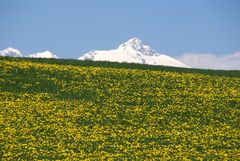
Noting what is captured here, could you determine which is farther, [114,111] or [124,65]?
[124,65]

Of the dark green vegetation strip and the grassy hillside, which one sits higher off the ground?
the dark green vegetation strip

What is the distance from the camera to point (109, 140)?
31.4 meters

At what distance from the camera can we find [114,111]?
37281 mm

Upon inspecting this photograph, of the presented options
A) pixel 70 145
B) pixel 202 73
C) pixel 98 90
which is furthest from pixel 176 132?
pixel 202 73

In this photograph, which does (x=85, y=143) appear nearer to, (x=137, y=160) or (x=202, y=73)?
(x=137, y=160)

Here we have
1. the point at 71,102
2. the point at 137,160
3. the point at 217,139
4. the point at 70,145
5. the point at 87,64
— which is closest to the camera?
the point at 137,160

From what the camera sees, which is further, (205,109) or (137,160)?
(205,109)

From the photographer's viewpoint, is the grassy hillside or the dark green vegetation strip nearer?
the grassy hillside

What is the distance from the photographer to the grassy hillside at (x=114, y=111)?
97.8 ft

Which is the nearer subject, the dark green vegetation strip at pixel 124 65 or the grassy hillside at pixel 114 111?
the grassy hillside at pixel 114 111

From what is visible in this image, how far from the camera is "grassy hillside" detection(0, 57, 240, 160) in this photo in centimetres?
2980

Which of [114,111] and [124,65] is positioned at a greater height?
[124,65]

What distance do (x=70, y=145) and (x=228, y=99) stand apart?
16978 mm

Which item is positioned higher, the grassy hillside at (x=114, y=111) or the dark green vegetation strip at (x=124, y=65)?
the dark green vegetation strip at (x=124, y=65)
